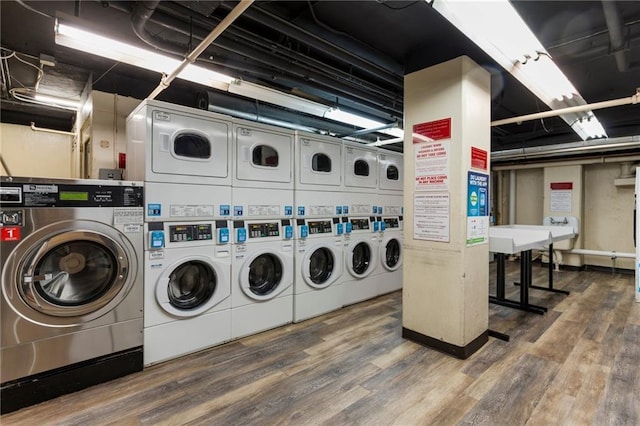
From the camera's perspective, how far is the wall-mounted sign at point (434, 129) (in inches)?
103

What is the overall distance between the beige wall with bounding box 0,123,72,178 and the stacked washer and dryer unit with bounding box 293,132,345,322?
4.49m

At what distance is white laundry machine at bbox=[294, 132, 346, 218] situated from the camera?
3365mm

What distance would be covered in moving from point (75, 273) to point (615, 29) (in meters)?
4.31

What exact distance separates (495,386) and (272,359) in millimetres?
1711

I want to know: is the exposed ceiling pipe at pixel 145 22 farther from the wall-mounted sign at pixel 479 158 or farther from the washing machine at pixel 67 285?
the wall-mounted sign at pixel 479 158

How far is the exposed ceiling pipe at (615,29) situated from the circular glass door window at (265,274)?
321cm

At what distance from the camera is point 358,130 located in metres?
5.12

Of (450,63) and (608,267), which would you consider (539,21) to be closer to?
(450,63)

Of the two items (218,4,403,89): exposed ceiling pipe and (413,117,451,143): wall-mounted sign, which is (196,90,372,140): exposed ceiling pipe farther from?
(413,117,451,143): wall-mounted sign

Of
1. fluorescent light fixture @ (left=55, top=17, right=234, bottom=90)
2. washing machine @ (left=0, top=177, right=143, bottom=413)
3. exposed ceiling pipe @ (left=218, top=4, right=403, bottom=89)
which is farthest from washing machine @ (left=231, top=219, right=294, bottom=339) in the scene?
exposed ceiling pipe @ (left=218, top=4, right=403, bottom=89)

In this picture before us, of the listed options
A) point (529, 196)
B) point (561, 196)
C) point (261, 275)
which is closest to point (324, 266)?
point (261, 275)

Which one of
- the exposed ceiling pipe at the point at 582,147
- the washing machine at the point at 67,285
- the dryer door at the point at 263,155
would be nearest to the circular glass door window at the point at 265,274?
the dryer door at the point at 263,155

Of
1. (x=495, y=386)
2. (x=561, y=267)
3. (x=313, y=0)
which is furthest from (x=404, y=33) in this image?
(x=561, y=267)

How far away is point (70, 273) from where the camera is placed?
2178mm
